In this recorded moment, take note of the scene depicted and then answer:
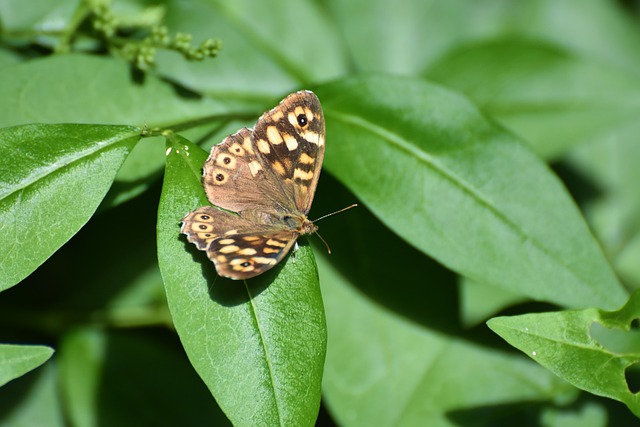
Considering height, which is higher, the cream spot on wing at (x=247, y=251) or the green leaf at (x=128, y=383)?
the cream spot on wing at (x=247, y=251)

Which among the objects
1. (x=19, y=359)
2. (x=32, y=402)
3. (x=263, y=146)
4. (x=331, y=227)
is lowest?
(x=32, y=402)

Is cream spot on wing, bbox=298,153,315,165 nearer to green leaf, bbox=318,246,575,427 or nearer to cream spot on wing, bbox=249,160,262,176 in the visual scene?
cream spot on wing, bbox=249,160,262,176

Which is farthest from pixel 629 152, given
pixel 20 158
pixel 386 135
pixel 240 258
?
pixel 20 158

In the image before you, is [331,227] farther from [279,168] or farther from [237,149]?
[237,149]

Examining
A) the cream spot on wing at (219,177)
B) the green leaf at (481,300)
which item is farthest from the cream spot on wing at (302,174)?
the green leaf at (481,300)

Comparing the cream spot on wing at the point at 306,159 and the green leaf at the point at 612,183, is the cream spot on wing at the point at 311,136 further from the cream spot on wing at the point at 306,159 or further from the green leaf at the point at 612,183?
the green leaf at the point at 612,183

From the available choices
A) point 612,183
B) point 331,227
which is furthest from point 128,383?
point 612,183

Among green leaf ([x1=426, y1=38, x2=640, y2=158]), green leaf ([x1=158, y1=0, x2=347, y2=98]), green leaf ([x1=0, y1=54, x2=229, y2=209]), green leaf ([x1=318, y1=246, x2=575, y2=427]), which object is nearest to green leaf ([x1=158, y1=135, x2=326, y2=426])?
green leaf ([x1=0, y1=54, x2=229, y2=209])

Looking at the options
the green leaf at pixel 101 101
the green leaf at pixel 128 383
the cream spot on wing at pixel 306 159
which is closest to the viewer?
the green leaf at pixel 101 101
